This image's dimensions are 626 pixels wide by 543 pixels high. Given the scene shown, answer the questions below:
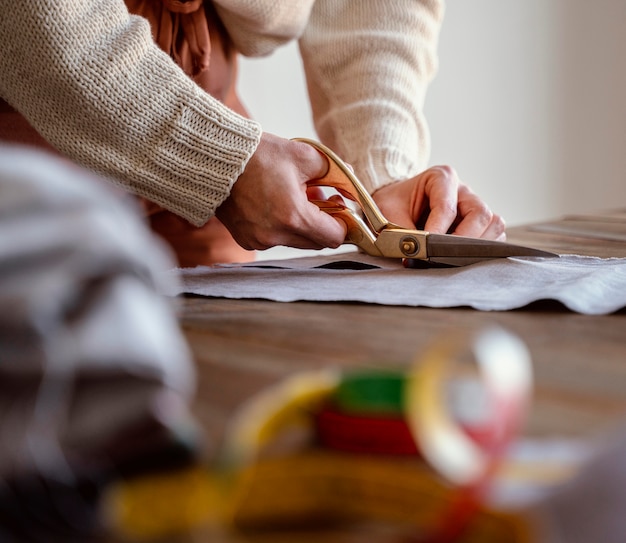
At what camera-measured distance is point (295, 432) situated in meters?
0.34

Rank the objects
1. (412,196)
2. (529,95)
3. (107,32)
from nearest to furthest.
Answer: (107,32) < (412,196) < (529,95)

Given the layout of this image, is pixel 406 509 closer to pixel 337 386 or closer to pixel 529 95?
pixel 337 386

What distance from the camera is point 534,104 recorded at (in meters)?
3.19

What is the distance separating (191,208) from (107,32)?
19 cm

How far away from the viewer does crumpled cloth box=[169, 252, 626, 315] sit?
0.63 meters

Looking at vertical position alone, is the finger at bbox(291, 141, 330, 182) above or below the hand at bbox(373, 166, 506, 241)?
above

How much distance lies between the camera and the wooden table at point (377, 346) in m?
0.36

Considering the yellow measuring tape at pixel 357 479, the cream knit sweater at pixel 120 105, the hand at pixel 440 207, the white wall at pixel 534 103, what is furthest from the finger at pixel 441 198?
the white wall at pixel 534 103

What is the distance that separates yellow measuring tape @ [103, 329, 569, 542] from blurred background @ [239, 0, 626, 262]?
8.75 ft

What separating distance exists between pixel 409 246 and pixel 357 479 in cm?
54

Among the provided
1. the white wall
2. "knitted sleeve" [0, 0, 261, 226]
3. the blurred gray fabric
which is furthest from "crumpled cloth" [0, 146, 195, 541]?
the white wall

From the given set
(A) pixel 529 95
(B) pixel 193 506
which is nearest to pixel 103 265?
(B) pixel 193 506

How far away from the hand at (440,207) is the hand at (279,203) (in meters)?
0.17

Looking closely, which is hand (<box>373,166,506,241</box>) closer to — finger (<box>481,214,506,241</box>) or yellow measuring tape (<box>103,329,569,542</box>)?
finger (<box>481,214,506,241</box>)
